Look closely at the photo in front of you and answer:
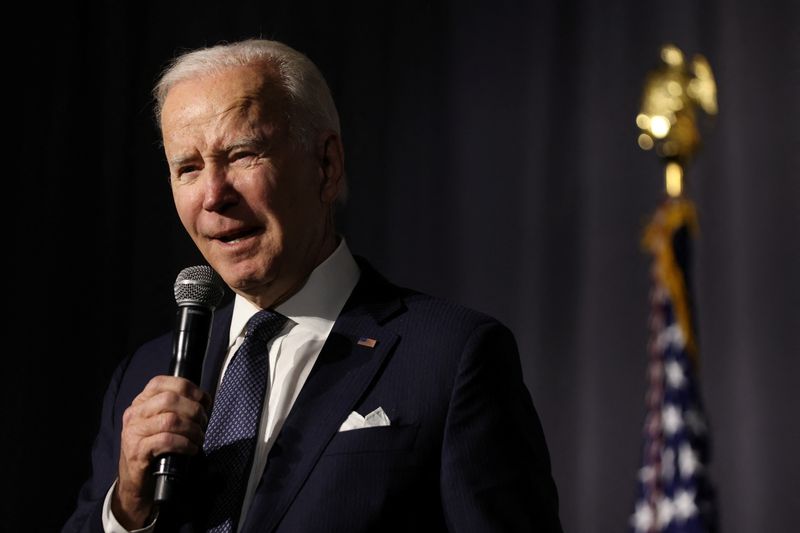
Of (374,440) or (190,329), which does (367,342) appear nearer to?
(374,440)

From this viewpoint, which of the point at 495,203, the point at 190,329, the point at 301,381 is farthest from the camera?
the point at 495,203

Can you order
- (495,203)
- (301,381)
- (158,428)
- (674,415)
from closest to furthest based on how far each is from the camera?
1. (158,428)
2. (301,381)
3. (674,415)
4. (495,203)

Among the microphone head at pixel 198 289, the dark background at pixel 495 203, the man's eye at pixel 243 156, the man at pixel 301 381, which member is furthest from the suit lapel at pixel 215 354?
the dark background at pixel 495 203

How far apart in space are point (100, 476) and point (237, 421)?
0.37 m

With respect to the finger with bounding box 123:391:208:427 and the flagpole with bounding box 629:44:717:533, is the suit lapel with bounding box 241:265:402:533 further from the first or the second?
the flagpole with bounding box 629:44:717:533

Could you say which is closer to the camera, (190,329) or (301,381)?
(190,329)

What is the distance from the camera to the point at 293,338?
5.82 feet

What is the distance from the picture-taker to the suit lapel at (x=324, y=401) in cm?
156

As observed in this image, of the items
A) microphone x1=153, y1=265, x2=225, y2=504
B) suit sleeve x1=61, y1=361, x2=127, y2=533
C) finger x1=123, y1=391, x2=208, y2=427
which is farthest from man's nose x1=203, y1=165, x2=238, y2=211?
suit sleeve x1=61, y1=361, x2=127, y2=533

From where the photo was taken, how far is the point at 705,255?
10.2 ft

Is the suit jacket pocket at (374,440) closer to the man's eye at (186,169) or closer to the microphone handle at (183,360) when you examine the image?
the microphone handle at (183,360)

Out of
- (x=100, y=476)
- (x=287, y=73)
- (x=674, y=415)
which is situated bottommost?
(x=674, y=415)

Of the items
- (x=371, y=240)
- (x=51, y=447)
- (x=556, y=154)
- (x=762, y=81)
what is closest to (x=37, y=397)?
(x=51, y=447)

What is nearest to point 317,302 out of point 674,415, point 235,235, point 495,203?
point 235,235
